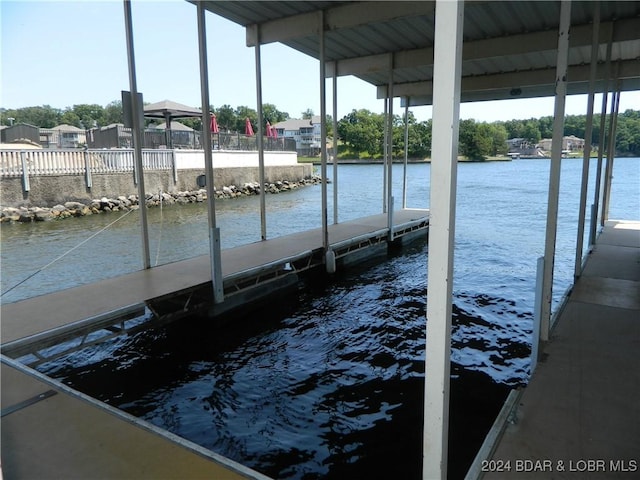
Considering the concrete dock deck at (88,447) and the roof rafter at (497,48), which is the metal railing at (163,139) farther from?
the concrete dock deck at (88,447)

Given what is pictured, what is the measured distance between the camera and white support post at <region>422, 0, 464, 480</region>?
1624 mm

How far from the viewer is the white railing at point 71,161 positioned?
14.2 metres

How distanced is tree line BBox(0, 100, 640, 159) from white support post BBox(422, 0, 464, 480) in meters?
48.2

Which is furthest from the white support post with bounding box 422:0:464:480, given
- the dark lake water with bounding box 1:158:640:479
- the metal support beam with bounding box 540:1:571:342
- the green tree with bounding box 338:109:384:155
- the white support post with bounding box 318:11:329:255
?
the green tree with bounding box 338:109:384:155

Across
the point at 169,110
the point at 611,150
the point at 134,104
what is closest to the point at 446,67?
the point at 134,104

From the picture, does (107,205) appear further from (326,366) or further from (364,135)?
(364,135)

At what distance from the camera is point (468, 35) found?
8.69 m

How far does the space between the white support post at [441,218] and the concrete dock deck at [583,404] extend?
0.68 metres

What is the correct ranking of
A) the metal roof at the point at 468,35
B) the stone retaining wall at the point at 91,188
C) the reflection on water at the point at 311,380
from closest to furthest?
the reflection on water at the point at 311,380 → the metal roof at the point at 468,35 → the stone retaining wall at the point at 91,188

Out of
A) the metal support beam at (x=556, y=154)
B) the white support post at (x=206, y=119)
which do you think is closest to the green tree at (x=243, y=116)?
the white support post at (x=206, y=119)

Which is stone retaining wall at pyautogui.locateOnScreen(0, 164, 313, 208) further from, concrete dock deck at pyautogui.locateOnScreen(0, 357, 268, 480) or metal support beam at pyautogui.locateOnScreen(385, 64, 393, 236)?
concrete dock deck at pyautogui.locateOnScreen(0, 357, 268, 480)

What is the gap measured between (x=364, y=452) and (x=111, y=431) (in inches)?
69.6

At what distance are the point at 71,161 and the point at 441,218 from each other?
17191 millimetres

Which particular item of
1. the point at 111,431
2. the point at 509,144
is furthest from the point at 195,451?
the point at 509,144
